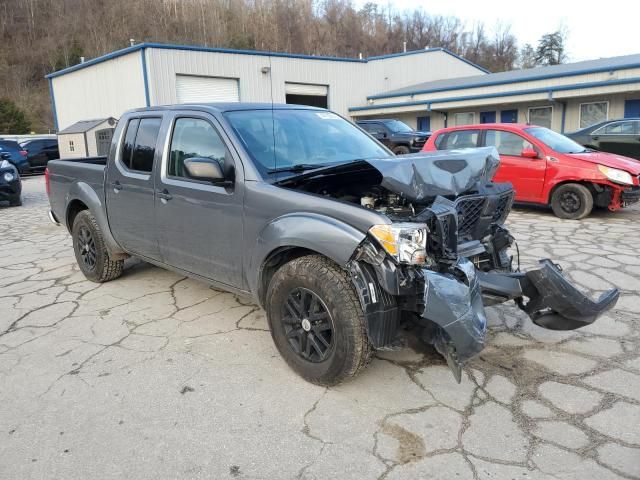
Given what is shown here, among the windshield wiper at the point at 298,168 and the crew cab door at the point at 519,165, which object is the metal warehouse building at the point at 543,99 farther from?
the windshield wiper at the point at 298,168

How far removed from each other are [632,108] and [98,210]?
20670 millimetres

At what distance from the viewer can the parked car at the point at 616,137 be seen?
39.4 ft

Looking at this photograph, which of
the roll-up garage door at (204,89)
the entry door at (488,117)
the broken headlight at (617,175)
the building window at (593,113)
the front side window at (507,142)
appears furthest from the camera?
the entry door at (488,117)

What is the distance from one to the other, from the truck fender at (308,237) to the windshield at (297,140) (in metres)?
0.52

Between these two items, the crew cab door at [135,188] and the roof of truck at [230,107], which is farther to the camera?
the crew cab door at [135,188]

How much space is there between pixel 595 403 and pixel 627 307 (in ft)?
6.05

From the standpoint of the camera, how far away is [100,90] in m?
24.7

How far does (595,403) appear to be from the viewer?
9.75 feet

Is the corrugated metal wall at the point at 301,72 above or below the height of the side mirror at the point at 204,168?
above

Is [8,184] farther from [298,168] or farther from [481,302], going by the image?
[481,302]

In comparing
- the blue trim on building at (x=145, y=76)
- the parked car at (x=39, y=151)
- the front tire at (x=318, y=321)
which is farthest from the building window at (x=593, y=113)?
the parked car at (x=39, y=151)

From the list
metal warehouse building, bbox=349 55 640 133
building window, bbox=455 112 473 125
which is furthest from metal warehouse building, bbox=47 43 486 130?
building window, bbox=455 112 473 125

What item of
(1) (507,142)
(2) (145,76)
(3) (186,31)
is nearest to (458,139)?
(1) (507,142)

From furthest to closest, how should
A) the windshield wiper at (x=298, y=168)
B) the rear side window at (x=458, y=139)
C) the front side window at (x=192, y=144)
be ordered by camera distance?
the rear side window at (x=458, y=139)
the front side window at (x=192, y=144)
the windshield wiper at (x=298, y=168)
